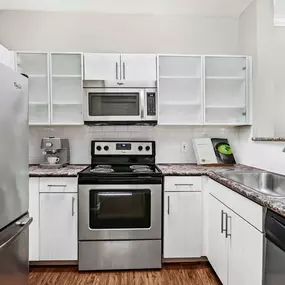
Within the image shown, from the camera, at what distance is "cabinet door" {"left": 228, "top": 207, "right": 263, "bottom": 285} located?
157 cm

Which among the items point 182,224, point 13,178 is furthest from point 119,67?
point 13,178

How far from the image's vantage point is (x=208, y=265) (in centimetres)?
272

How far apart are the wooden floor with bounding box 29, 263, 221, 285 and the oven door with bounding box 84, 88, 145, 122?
141 centimetres

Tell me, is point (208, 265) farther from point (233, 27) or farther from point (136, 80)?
point (233, 27)

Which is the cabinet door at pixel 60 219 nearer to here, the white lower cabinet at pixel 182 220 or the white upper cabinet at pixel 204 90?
the white lower cabinet at pixel 182 220

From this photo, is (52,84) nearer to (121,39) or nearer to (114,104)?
(114,104)

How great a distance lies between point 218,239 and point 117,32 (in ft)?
7.64

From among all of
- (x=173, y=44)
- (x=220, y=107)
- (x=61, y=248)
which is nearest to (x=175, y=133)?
(x=220, y=107)

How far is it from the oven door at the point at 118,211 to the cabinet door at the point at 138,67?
1.08 metres

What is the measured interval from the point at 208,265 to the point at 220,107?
1.54 meters

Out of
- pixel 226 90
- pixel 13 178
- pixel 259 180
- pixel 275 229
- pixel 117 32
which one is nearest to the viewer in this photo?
pixel 275 229

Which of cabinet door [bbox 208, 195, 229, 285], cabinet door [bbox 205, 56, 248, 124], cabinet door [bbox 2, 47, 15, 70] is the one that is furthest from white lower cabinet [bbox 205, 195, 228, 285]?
cabinet door [bbox 2, 47, 15, 70]

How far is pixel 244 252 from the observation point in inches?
69.2

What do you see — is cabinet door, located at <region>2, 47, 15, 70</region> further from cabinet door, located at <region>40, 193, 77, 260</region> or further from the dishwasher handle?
the dishwasher handle
